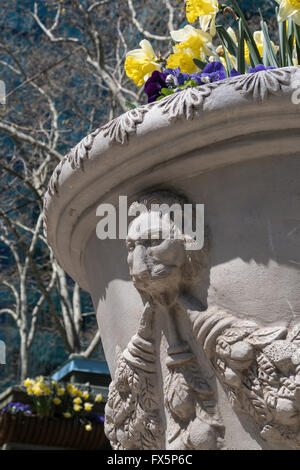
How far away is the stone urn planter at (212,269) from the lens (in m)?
1.36

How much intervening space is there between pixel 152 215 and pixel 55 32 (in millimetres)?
10256

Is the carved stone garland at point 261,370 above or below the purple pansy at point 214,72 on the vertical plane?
below

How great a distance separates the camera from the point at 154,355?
154 cm

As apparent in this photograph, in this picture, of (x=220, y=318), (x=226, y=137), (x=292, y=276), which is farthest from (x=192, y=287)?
(x=226, y=137)

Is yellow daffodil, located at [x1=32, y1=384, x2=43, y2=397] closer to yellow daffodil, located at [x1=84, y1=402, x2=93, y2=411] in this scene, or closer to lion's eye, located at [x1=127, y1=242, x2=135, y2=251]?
yellow daffodil, located at [x1=84, y1=402, x2=93, y2=411]

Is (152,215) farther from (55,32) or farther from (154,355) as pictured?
(55,32)

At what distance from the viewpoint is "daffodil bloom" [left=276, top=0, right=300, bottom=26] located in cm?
169

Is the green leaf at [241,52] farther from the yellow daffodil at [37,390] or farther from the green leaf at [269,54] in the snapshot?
the yellow daffodil at [37,390]

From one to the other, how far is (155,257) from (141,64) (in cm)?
86

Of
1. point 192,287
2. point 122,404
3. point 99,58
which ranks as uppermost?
point 99,58

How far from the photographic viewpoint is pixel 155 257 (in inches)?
58.4

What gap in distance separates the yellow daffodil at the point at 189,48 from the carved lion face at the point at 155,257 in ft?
2.22

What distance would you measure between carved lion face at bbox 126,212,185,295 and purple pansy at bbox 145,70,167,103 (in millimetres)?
531

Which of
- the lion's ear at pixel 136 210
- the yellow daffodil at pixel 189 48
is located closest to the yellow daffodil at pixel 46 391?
the yellow daffodil at pixel 189 48
